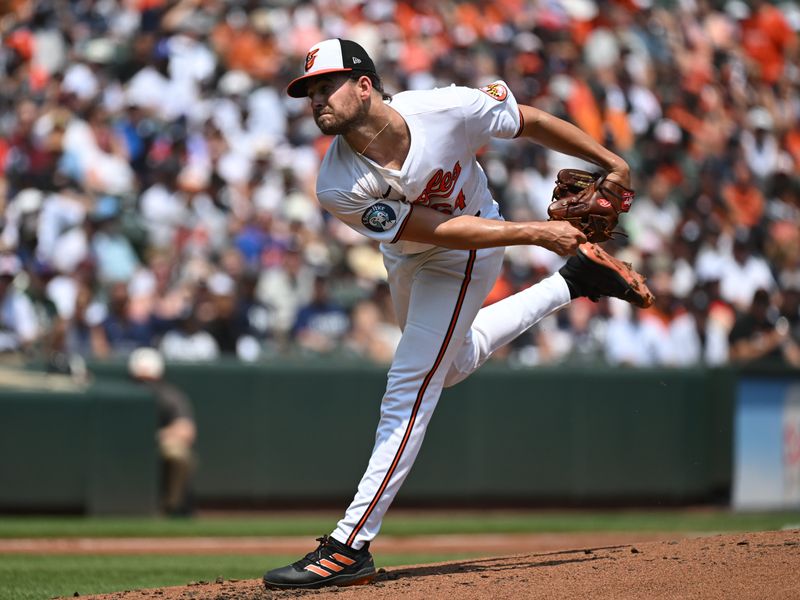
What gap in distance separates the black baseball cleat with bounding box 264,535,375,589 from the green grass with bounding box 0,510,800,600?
54.0 inches

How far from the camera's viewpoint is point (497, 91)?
208 inches

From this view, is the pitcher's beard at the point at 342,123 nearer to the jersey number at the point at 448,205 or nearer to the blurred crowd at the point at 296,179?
the jersey number at the point at 448,205

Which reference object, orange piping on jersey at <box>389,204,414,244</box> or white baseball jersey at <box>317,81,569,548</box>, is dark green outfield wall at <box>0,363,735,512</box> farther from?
orange piping on jersey at <box>389,204,414,244</box>

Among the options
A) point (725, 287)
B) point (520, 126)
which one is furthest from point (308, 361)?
point (520, 126)

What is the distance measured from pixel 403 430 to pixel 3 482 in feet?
18.8

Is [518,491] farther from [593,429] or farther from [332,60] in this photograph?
[332,60]

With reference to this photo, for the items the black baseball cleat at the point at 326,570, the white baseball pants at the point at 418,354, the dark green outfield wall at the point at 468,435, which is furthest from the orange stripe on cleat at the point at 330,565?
the dark green outfield wall at the point at 468,435

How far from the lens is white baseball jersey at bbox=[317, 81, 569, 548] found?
16.2 ft

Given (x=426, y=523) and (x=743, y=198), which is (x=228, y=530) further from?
(x=743, y=198)

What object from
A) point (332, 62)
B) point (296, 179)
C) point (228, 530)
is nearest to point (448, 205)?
point (332, 62)

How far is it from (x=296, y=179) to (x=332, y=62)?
800cm

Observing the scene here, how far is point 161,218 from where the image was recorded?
11.8 meters

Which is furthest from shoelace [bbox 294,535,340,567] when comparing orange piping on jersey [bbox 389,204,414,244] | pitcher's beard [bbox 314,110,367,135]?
pitcher's beard [bbox 314,110,367,135]

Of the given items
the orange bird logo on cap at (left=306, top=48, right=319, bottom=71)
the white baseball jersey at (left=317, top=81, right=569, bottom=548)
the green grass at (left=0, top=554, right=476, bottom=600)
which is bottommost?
the green grass at (left=0, top=554, right=476, bottom=600)
